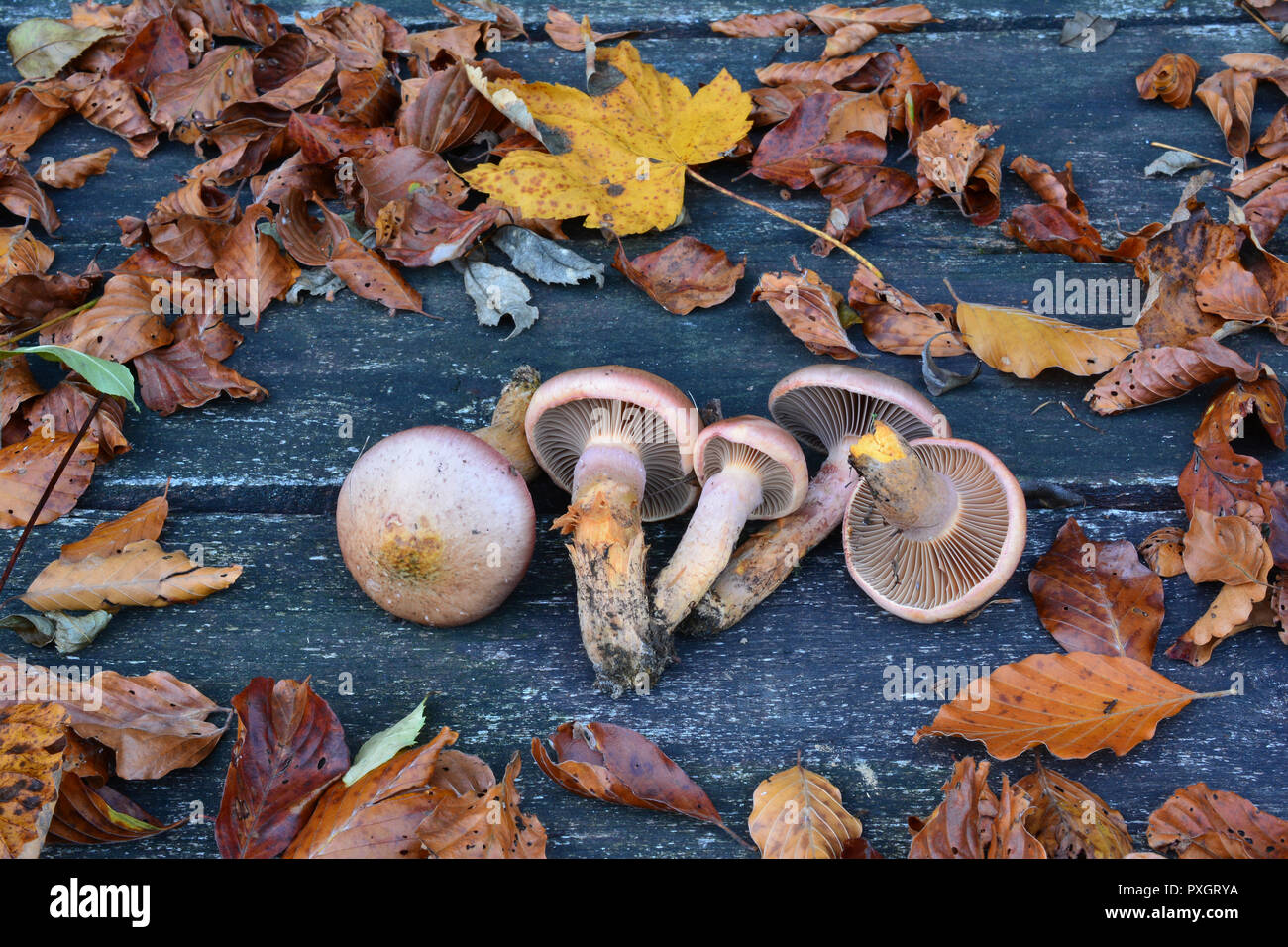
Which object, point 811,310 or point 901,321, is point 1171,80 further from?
point 811,310

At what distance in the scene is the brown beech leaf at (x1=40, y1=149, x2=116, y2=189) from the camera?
10.9ft

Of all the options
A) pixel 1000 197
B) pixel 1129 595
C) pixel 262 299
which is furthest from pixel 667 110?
pixel 1129 595

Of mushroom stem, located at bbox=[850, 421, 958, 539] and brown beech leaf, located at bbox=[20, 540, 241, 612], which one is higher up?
mushroom stem, located at bbox=[850, 421, 958, 539]

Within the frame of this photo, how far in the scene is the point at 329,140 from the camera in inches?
124

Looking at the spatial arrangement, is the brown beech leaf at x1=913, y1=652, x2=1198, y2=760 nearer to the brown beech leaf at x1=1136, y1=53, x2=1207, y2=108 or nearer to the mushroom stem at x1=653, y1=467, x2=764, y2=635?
the mushroom stem at x1=653, y1=467, x2=764, y2=635

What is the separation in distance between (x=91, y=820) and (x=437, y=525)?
2.89ft

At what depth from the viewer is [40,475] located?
99.1 inches

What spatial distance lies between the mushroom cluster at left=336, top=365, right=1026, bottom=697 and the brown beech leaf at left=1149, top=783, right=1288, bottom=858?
54cm

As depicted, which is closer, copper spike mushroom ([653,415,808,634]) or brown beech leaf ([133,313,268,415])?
copper spike mushroom ([653,415,808,634])

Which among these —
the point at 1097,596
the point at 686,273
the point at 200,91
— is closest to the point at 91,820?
the point at 686,273

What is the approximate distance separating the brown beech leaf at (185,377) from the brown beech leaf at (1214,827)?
247cm

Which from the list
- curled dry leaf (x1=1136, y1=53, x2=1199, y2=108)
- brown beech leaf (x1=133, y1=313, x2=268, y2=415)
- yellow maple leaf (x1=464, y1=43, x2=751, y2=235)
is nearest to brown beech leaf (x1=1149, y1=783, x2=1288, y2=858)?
yellow maple leaf (x1=464, y1=43, x2=751, y2=235)

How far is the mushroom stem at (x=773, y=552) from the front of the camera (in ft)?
7.44

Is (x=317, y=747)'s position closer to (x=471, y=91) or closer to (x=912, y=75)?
(x=471, y=91)
